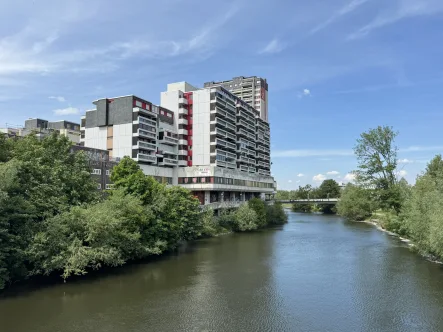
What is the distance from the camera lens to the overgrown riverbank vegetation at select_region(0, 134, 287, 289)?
28312mm

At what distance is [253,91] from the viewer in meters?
155

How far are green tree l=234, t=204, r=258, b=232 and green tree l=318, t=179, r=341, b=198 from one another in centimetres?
8410

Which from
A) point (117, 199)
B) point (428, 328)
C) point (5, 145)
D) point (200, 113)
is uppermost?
point (200, 113)

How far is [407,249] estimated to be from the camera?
4778cm

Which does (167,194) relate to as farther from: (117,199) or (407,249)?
(407,249)

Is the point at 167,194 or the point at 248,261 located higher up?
the point at 167,194

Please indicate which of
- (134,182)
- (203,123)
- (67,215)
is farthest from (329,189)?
(67,215)

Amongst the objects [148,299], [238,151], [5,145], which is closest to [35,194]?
[5,145]

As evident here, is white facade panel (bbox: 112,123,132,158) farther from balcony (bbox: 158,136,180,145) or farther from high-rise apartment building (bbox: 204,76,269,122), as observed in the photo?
high-rise apartment building (bbox: 204,76,269,122)

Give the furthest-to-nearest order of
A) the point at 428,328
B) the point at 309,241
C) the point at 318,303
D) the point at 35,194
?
the point at 309,241
the point at 35,194
the point at 318,303
the point at 428,328

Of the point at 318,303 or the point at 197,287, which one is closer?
the point at 318,303

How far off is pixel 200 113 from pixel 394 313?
68569 millimetres

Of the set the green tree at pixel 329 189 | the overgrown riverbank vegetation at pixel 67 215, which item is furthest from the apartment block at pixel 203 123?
the green tree at pixel 329 189

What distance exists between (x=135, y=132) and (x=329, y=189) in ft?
339
